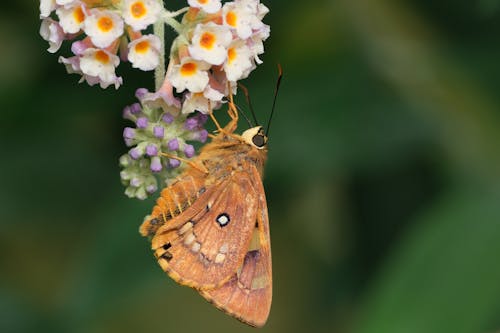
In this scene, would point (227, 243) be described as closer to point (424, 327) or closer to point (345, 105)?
point (424, 327)

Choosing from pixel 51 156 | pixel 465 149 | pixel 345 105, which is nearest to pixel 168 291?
pixel 51 156

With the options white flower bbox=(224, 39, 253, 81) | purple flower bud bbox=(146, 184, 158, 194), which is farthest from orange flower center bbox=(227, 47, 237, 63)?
purple flower bud bbox=(146, 184, 158, 194)

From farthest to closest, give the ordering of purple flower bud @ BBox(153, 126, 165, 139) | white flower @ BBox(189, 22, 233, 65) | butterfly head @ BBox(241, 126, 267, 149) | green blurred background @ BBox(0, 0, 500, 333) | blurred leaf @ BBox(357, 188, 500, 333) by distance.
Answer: green blurred background @ BBox(0, 0, 500, 333), blurred leaf @ BBox(357, 188, 500, 333), butterfly head @ BBox(241, 126, 267, 149), purple flower bud @ BBox(153, 126, 165, 139), white flower @ BBox(189, 22, 233, 65)

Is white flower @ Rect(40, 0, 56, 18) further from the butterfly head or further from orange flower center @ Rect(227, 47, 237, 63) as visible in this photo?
the butterfly head

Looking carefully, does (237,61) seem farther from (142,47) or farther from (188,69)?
(142,47)

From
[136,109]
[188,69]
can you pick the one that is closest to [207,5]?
[188,69]

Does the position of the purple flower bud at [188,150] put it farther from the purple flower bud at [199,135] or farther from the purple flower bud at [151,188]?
the purple flower bud at [151,188]
